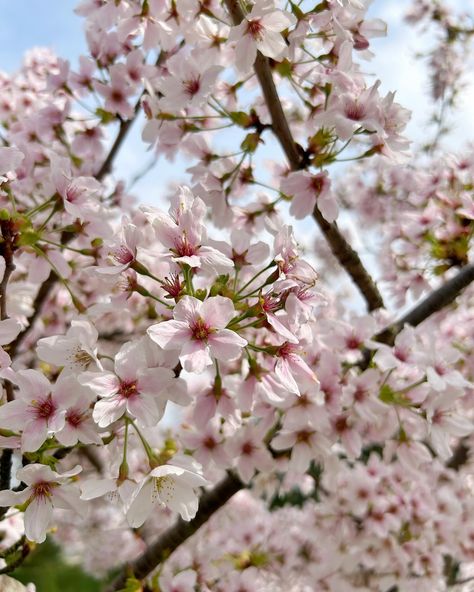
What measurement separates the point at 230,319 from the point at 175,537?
1.12 meters

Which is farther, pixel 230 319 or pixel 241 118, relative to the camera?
pixel 241 118

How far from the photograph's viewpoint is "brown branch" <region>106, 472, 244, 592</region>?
1996 mm

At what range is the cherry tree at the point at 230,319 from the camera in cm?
124

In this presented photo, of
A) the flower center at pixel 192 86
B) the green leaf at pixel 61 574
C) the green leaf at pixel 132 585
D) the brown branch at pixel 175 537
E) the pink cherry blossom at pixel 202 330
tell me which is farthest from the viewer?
the green leaf at pixel 61 574

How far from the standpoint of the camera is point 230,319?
121 cm

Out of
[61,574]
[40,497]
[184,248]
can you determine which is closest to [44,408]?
[40,497]

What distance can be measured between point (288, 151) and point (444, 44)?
12.0 ft

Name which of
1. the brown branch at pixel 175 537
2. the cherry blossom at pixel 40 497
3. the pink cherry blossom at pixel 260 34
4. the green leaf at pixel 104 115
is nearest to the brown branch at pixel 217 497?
the brown branch at pixel 175 537

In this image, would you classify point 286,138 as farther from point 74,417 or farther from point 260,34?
point 74,417

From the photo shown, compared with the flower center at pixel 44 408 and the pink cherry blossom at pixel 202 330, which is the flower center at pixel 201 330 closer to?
the pink cherry blossom at pixel 202 330

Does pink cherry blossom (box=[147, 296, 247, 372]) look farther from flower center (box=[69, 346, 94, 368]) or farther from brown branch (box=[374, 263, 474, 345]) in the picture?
brown branch (box=[374, 263, 474, 345])

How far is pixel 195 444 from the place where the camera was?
189 cm

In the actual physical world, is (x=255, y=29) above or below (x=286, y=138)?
above

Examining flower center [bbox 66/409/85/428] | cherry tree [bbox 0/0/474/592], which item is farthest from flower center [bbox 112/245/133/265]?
flower center [bbox 66/409/85/428]
